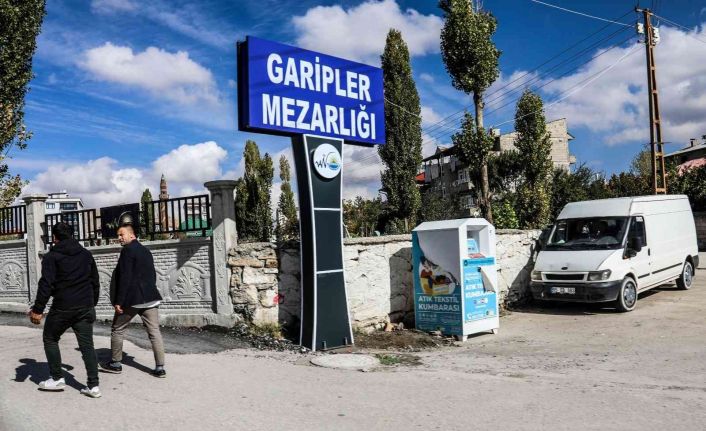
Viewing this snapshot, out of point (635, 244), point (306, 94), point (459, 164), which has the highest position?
point (459, 164)

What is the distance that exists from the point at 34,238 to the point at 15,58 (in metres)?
5.90

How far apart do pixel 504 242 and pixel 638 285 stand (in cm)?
280

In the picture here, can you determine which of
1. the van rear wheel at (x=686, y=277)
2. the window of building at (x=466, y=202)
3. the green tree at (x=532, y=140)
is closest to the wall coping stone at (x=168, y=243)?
the van rear wheel at (x=686, y=277)

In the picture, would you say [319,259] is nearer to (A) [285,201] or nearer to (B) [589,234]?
(B) [589,234]

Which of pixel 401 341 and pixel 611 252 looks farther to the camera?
pixel 611 252

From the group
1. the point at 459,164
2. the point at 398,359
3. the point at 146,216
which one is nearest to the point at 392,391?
the point at 398,359

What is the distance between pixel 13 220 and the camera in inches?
455

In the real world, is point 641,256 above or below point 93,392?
above

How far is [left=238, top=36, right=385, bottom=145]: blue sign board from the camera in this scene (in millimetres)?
7602

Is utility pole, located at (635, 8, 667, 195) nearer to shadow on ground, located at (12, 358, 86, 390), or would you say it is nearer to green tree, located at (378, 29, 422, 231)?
green tree, located at (378, 29, 422, 231)

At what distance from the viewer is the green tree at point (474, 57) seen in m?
16.3

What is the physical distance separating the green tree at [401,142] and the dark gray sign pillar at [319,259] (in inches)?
766

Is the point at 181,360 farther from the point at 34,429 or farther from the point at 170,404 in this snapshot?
the point at 34,429

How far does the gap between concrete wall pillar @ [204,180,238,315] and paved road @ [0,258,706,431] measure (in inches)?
55.4
